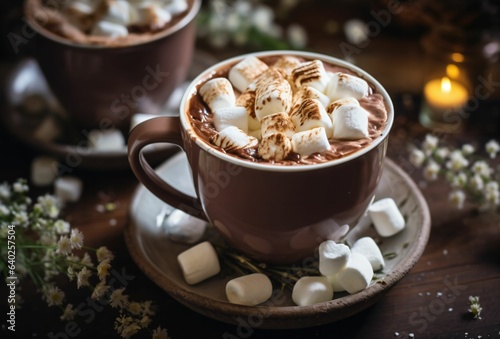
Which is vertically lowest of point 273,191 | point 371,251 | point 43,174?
point 43,174

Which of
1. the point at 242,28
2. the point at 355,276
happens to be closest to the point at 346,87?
the point at 355,276

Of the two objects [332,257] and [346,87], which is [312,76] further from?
[332,257]

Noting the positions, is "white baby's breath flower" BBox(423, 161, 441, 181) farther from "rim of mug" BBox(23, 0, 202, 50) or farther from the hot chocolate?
"rim of mug" BBox(23, 0, 202, 50)

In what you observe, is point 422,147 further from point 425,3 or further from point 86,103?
point 86,103

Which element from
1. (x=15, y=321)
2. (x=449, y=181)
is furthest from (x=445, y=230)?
(x=15, y=321)

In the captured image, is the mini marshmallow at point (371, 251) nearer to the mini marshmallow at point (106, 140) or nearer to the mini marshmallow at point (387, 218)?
the mini marshmallow at point (387, 218)
